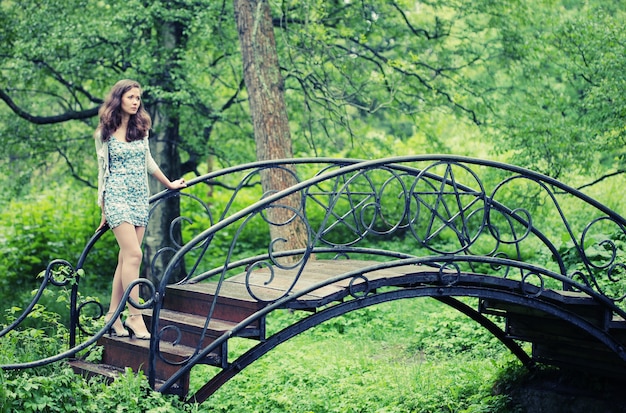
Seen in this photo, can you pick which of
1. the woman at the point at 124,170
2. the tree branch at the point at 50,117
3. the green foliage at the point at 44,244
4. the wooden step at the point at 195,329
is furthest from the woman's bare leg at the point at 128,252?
the green foliage at the point at 44,244

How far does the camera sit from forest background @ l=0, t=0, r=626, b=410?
9852mm

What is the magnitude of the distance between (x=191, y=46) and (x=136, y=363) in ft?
22.5

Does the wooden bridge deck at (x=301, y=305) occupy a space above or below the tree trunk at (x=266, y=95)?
below

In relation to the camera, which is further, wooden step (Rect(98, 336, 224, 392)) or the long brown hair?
the long brown hair

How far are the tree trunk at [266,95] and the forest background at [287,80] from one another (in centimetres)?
4

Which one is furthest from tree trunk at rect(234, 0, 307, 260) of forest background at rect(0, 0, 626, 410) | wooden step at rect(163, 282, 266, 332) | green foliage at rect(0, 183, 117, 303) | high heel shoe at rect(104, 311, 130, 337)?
high heel shoe at rect(104, 311, 130, 337)

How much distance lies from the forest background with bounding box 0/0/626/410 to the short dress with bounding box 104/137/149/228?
4.37 metres

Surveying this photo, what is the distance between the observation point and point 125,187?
5.22m

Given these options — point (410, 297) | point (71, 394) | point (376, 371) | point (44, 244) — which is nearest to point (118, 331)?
point (71, 394)

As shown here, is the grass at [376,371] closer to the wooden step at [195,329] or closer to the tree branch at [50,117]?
the wooden step at [195,329]

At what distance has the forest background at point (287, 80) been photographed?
9852 mm

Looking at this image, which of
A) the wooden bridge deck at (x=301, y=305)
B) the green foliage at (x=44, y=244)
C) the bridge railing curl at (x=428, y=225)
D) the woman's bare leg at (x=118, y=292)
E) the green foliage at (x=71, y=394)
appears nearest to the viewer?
the green foliage at (x=71, y=394)

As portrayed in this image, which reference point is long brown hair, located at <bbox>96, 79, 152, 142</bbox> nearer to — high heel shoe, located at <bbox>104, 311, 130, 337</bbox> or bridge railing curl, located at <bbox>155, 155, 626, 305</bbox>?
bridge railing curl, located at <bbox>155, 155, 626, 305</bbox>

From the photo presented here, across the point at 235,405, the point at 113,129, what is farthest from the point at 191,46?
the point at 113,129
